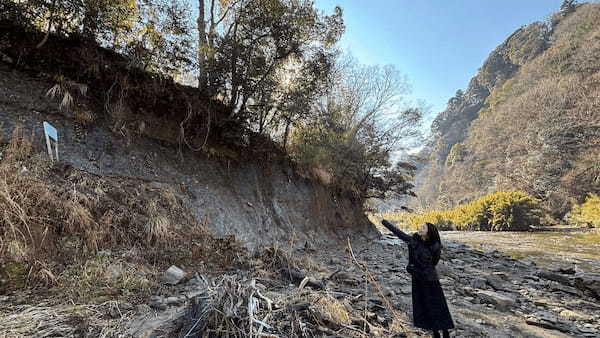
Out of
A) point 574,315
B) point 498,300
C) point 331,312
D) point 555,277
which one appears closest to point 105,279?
point 331,312

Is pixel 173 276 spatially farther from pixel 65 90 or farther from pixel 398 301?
pixel 65 90

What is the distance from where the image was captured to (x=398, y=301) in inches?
154

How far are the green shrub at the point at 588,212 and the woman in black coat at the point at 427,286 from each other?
2481 cm

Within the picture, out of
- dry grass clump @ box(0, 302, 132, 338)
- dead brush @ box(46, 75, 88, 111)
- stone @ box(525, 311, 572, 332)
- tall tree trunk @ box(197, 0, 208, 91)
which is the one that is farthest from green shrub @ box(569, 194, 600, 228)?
dead brush @ box(46, 75, 88, 111)

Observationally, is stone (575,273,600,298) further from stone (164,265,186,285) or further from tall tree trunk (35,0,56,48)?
tall tree trunk (35,0,56,48)

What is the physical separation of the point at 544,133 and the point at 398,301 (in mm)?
38245

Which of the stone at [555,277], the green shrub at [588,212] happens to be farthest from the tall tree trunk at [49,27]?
the green shrub at [588,212]

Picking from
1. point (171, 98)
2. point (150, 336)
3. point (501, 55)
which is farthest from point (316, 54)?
point (501, 55)

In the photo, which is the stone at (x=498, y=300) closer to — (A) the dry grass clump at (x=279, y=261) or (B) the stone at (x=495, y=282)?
(B) the stone at (x=495, y=282)

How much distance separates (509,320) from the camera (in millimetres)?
3562

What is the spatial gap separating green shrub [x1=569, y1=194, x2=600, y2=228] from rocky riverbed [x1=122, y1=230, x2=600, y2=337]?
60.9 ft

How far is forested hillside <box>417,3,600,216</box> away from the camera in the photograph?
25.0 metres

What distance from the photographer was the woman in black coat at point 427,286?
103 inches

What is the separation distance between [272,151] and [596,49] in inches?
2074
